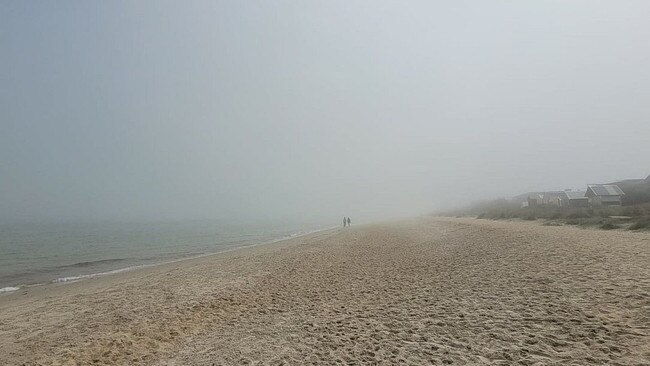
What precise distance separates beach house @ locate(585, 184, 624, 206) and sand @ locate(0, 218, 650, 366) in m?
41.8

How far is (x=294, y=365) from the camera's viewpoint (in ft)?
22.2

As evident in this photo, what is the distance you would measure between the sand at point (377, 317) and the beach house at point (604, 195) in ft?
137

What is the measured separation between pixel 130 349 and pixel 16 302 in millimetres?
11948

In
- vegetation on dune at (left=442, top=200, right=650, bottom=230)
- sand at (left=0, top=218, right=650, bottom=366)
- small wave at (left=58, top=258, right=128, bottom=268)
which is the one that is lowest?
sand at (left=0, top=218, right=650, bottom=366)

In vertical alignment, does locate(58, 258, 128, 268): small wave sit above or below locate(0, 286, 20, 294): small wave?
above

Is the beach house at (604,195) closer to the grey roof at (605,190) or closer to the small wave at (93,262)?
the grey roof at (605,190)

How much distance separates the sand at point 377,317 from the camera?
651 centimetres

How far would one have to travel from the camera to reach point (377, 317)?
9.07m

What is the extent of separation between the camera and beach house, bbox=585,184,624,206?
162ft

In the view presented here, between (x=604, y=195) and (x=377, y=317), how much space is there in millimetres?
56929

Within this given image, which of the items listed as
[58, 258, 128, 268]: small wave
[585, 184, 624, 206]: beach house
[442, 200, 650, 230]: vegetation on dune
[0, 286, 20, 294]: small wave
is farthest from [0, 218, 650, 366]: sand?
[585, 184, 624, 206]: beach house

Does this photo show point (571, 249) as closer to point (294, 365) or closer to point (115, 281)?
point (294, 365)

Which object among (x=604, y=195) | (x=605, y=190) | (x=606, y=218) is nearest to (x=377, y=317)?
(x=606, y=218)

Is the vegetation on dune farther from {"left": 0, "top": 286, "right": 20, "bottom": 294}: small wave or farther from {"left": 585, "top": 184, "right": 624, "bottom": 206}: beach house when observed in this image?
{"left": 0, "top": 286, "right": 20, "bottom": 294}: small wave
